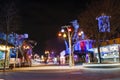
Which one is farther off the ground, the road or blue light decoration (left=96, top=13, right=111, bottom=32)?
blue light decoration (left=96, top=13, right=111, bottom=32)

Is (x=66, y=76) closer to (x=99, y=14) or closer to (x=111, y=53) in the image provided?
(x=99, y=14)

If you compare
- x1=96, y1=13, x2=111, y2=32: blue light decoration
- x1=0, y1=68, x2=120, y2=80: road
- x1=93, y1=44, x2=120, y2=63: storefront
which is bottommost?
x1=0, y1=68, x2=120, y2=80: road

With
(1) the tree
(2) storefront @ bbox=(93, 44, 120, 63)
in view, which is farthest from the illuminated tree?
(2) storefront @ bbox=(93, 44, 120, 63)

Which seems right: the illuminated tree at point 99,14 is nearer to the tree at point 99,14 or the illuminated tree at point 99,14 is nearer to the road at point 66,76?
the tree at point 99,14

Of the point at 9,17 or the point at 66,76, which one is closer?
the point at 66,76

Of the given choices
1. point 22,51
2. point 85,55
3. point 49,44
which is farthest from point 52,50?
point 22,51

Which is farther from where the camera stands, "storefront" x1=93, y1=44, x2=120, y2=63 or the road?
"storefront" x1=93, y1=44, x2=120, y2=63

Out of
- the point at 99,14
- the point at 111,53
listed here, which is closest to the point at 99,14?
the point at 99,14

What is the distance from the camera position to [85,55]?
9350 cm

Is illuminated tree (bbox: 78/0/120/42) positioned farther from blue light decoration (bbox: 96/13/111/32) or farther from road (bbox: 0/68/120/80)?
road (bbox: 0/68/120/80)

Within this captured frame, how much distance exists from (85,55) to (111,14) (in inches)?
1698

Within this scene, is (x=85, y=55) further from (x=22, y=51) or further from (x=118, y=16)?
(x=118, y=16)

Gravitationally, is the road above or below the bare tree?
below

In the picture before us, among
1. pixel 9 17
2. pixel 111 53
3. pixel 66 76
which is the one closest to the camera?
pixel 66 76
